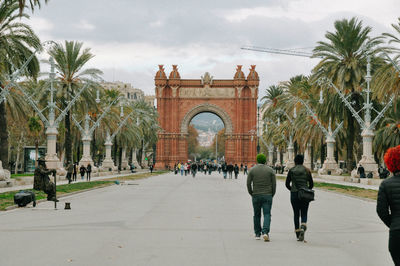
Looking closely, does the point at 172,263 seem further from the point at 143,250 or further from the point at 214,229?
the point at 214,229

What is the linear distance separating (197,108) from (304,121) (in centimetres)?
3710

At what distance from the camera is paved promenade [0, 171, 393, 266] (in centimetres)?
773

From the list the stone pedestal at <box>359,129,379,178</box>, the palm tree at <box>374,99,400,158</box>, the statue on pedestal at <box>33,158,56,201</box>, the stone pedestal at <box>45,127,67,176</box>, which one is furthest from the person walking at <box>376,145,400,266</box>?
the palm tree at <box>374,99,400,158</box>

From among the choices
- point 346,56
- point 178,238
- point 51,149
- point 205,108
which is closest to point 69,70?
point 51,149

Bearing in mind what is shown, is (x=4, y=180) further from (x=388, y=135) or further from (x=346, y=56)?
(x=388, y=135)

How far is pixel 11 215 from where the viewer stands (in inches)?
542

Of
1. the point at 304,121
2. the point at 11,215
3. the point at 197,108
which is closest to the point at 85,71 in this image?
the point at 304,121

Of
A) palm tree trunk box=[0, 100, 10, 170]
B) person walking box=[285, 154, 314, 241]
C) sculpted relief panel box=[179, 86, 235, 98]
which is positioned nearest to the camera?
person walking box=[285, 154, 314, 241]

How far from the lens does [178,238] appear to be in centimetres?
974

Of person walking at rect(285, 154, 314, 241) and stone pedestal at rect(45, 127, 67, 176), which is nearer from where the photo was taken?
person walking at rect(285, 154, 314, 241)

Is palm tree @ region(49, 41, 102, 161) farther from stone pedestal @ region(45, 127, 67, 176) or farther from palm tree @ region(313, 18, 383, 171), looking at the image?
palm tree @ region(313, 18, 383, 171)

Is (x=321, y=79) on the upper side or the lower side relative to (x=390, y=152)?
upper

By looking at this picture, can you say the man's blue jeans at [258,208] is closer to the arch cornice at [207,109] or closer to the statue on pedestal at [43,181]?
the statue on pedestal at [43,181]

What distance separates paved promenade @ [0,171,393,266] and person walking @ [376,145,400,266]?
2.65 meters
